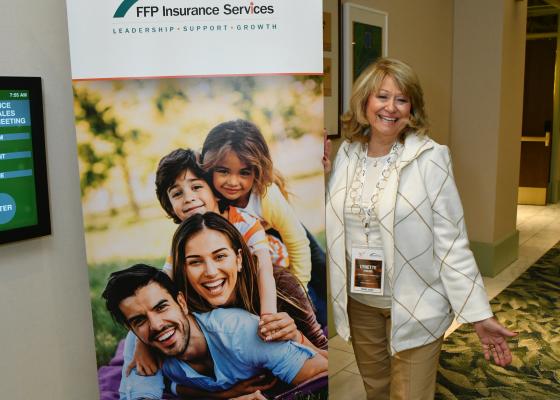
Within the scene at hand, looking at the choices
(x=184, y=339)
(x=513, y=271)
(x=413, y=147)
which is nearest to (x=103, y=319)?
(x=184, y=339)

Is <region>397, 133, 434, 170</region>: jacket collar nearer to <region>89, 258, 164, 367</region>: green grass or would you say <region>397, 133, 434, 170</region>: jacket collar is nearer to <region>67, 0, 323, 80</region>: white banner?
<region>67, 0, 323, 80</region>: white banner

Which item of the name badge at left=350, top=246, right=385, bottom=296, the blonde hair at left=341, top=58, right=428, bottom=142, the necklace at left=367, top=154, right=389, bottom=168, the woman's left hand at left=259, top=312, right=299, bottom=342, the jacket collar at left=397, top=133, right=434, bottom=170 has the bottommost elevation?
the woman's left hand at left=259, top=312, right=299, bottom=342

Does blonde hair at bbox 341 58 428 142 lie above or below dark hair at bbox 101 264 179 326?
above

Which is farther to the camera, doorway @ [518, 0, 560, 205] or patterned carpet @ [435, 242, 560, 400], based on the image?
doorway @ [518, 0, 560, 205]

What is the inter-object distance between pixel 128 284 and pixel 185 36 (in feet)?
2.74

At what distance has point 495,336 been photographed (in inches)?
76.4

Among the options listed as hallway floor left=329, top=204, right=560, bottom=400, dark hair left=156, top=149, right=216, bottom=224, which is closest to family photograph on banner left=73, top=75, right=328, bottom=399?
dark hair left=156, top=149, right=216, bottom=224

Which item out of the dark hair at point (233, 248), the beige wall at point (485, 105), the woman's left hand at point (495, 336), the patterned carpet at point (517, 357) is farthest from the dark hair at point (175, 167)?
the beige wall at point (485, 105)

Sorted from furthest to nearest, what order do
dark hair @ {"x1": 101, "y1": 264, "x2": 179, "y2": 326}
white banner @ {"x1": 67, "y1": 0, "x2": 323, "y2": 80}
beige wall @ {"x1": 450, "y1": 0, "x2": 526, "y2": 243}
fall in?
beige wall @ {"x1": 450, "y1": 0, "x2": 526, "y2": 243}, dark hair @ {"x1": 101, "y1": 264, "x2": 179, "y2": 326}, white banner @ {"x1": 67, "y1": 0, "x2": 323, "y2": 80}

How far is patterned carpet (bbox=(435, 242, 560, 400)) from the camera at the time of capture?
2.96m

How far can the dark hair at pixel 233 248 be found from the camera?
180 centimetres

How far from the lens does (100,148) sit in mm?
1752

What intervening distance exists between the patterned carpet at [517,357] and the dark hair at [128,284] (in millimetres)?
1816

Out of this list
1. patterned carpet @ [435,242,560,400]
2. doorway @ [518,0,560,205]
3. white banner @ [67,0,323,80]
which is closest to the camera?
white banner @ [67,0,323,80]
